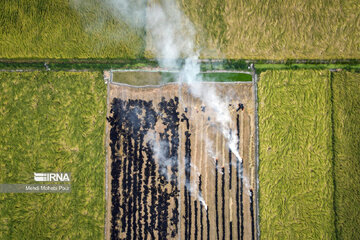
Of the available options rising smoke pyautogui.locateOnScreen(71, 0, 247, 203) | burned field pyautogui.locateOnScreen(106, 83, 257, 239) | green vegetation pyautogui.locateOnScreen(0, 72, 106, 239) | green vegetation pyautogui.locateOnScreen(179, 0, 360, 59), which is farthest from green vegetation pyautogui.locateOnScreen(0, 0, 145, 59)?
green vegetation pyautogui.locateOnScreen(179, 0, 360, 59)

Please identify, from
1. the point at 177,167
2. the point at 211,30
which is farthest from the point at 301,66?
the point at 177,167

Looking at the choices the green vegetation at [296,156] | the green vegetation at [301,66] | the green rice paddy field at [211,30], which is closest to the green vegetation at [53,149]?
the green rice paddy field at [211,30]

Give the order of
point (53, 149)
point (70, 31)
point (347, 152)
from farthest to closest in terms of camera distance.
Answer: point (70, 31) < point (53, 149) < point (347, 152)

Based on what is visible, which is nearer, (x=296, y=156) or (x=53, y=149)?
(x=296, y=156)

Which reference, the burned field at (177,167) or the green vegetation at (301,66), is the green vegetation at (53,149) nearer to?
the burned field at (177,167)

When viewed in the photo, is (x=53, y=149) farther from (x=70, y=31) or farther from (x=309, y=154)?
(x=309, y=154)

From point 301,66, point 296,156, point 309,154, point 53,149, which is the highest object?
point 301,66
